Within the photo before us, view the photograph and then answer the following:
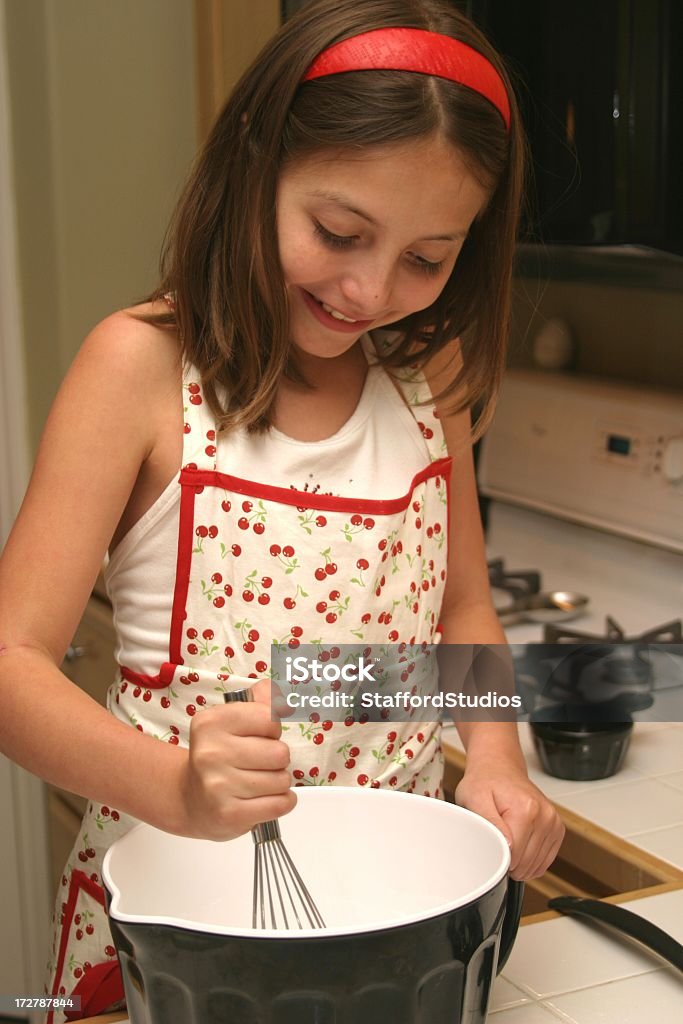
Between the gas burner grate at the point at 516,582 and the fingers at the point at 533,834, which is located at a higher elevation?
the fingers at the point at 533,834

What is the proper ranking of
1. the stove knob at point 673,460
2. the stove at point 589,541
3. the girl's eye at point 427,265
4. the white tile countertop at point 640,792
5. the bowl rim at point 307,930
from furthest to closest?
1. the stove knob at point 673,460
2. the stove at point 589,541
3. the white tile countertop at point 640,792
4. the girl's eye at point 427,265
5. the bowl rim at point 307,930

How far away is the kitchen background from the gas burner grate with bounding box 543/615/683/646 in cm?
37

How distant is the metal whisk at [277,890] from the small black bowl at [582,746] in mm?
350

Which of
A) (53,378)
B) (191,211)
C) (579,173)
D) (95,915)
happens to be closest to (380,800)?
(95,915)

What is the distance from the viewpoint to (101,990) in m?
0.70

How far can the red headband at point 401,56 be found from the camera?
0.65 meters

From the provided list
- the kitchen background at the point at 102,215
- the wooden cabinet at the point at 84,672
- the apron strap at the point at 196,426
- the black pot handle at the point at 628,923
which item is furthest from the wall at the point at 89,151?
the black pot handle at the point at 628,923

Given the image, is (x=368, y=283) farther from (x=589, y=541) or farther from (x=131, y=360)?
(x=589, y=541)

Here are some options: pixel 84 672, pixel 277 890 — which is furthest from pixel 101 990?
pixel 84 672

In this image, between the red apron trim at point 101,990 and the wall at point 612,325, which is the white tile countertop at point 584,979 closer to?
the red apron trim at point 101,990

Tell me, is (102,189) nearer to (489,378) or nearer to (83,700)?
(489,378)

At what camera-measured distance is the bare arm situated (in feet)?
1.60

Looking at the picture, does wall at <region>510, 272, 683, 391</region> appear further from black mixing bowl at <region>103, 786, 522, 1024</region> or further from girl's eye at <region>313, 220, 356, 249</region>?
black mixing bowl at <region>103, 786, 522, 1024</region>

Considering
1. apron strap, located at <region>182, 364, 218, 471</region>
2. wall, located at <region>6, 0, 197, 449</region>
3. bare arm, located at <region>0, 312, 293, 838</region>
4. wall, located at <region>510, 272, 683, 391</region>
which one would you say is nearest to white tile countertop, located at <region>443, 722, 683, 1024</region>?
bare arm, located at <region>0, 312, 293, 838</region>
